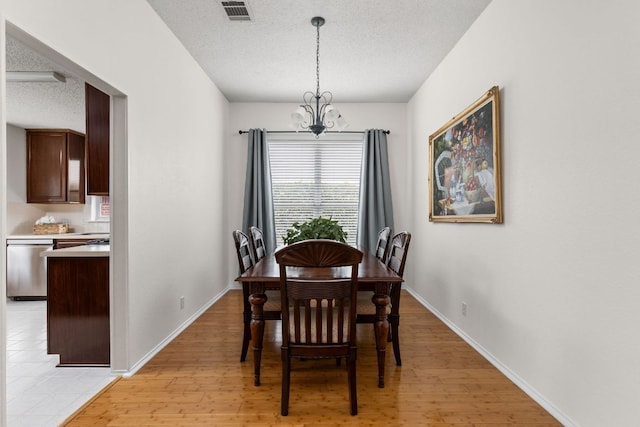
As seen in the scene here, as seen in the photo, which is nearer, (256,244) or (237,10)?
(237,10)

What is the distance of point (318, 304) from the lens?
1.96 metres

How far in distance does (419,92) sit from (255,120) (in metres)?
2.37

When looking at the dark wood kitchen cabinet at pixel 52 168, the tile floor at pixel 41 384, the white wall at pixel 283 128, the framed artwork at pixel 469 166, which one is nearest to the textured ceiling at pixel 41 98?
the dark wood kitchen cabinet at pixel 52 168

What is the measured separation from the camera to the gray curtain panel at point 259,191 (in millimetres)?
5125

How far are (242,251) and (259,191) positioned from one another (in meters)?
2.39

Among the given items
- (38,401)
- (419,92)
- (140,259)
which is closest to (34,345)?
(38,401)

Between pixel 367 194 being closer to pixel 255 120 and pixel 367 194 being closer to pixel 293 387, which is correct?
pixel 255 120

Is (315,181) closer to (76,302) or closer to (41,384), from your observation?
(76,302)

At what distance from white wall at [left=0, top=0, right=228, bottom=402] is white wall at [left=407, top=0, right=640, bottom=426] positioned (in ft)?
8.73

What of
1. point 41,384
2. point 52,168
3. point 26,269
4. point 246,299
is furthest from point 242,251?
point 52,168

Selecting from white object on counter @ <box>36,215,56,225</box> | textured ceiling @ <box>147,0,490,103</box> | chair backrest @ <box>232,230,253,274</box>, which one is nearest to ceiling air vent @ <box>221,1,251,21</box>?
textured ceiling @ <box>147,0,490,103</box>

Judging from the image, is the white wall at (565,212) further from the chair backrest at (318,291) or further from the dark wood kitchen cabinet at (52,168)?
the dark wood kitchen cabinet at (52,168)

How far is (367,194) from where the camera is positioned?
518 centimetres

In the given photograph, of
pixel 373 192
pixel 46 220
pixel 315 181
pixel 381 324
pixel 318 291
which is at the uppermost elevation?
pixel 315 181
